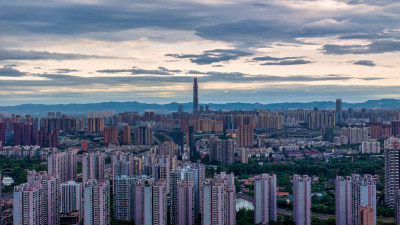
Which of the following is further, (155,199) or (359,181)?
(359,181)

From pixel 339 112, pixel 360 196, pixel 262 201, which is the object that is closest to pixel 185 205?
pixel 262 201

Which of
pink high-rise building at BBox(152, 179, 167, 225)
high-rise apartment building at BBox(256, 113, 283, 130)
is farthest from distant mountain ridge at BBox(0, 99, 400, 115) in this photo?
pink high-rise building at BBox(152, 179, 167, 225)

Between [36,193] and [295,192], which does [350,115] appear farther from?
[36,193]

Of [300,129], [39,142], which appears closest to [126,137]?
[39,142]

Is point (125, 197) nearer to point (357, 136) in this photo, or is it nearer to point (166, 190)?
point (166, 190)

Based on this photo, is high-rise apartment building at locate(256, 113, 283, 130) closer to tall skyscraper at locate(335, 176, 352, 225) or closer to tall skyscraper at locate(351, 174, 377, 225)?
tall skyscraper at locate(335, 176, 352, 225)

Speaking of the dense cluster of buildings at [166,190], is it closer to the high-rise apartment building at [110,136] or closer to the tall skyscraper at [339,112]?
the high-rise apartment building at [110,136]
